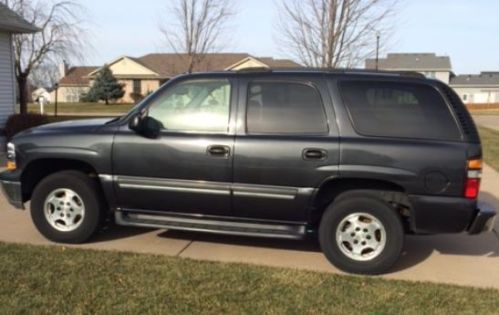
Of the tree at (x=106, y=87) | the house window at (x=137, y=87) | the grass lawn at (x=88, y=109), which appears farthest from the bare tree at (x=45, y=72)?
the house window at (x=137, y=87)

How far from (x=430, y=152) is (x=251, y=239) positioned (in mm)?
2205

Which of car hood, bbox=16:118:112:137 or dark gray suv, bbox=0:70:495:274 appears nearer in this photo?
dark gray suv, bbox=0:70:495:274

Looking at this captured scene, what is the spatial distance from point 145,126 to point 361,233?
7.50 feet

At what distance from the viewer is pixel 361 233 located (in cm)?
503

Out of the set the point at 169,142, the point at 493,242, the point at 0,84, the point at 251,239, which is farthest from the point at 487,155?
the point at 0,84

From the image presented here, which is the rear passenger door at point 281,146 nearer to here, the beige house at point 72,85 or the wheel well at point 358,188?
the wheel well at point 358,188

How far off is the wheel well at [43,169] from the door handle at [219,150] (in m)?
1.36

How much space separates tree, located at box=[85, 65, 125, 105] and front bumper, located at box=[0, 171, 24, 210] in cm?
4999

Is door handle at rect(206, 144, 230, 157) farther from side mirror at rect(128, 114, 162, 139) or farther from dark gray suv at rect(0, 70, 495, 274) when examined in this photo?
side mirror at rect(128, 114, 162, 139)

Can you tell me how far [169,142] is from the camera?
17.3 ft

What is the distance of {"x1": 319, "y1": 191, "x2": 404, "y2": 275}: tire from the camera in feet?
16.2

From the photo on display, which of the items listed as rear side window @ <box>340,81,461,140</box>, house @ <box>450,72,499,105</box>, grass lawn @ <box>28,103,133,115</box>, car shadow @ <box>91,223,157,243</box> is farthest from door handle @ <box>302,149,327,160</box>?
house @ <box>450,72,499,105</box>

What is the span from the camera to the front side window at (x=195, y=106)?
5.30m

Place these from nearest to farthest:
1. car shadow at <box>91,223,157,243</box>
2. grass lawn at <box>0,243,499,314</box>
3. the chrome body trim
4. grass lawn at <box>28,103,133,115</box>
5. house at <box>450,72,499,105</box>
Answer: grass lawn at <box>0,243,499,314</box> < the chrome body trim < car shadow at <box>91,223,157,243</box> < grass lawn at <box>28,103,133,115</box> < house at <box>450,72,499,105</box>
